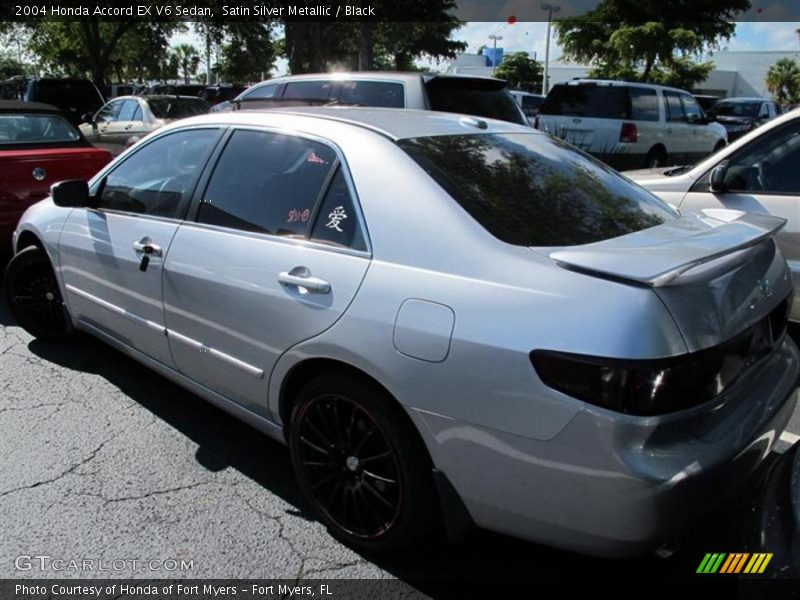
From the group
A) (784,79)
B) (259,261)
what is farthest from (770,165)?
(784,79)

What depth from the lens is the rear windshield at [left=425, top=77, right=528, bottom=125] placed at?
730 centimetres

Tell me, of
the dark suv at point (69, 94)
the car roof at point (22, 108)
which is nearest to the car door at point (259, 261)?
the car roof at point (22, 108)

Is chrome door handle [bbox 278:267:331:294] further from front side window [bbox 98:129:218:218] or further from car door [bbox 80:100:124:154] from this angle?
car door [bbox 80:100:124:154]

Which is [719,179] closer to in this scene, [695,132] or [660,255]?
[660,255]

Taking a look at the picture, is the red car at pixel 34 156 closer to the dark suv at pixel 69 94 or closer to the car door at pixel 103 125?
the car door at pixel 103 125

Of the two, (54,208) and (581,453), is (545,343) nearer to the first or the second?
(581,453)

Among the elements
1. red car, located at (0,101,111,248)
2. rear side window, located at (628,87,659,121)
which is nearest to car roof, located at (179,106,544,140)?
red car, located at (0,101,111,248)

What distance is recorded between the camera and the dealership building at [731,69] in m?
61.6

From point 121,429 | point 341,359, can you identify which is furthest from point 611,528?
point 121,429

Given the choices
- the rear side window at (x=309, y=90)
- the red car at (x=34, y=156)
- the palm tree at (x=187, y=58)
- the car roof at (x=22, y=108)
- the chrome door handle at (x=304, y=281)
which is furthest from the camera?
the palm tree at (x=187, y=58)

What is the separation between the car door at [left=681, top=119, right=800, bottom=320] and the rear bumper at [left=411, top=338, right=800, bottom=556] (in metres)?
2.49

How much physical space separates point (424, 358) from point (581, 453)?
1.79 ft

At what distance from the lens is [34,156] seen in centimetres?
600

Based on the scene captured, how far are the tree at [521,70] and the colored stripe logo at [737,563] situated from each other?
214ft
